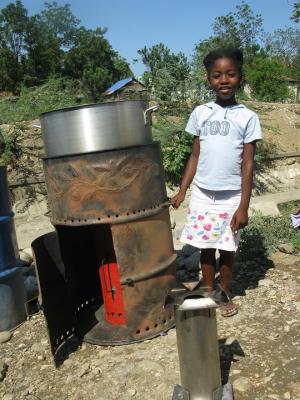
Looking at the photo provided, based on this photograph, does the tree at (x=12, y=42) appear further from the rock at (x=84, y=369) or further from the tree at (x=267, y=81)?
the rock at (x=84, y=369)

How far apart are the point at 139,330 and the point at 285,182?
24.2ft

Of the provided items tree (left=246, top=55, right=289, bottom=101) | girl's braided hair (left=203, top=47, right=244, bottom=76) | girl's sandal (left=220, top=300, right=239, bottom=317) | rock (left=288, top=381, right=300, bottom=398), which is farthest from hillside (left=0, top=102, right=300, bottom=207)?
tree (left=246, top=55, right=289, bottom=101)

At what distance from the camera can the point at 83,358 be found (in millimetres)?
2934

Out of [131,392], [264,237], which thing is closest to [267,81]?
[264,237]

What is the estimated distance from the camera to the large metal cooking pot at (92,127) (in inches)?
108

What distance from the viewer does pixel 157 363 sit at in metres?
2.73

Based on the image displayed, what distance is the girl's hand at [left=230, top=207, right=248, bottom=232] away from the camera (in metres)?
2.96

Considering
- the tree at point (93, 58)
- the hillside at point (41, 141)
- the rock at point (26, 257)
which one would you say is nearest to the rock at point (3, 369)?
the rock at point (26, 257)

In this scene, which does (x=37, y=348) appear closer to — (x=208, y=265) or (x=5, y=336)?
(x=5, y=336)

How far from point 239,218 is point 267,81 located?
2178 cm

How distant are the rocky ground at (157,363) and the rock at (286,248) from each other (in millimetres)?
946

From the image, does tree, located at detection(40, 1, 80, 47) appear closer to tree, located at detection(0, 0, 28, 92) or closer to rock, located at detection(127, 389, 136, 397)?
tree, located at detection(0, 0, 28, 92)

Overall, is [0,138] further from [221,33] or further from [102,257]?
[221,33]

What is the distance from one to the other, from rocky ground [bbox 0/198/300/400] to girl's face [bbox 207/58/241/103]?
1.70 m
